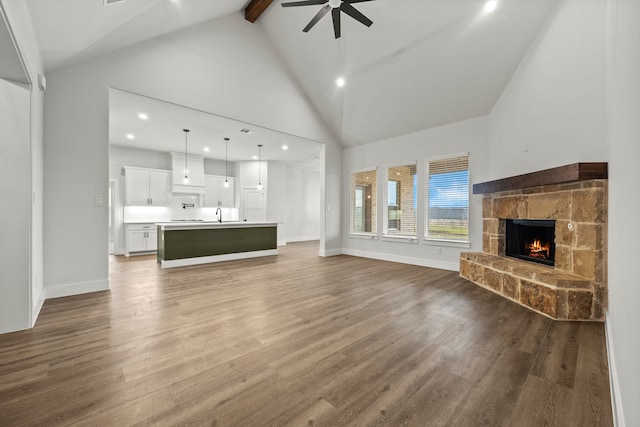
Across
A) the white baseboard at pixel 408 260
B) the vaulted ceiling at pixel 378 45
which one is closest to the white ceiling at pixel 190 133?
the vaulted ceiling at pixel 378 45

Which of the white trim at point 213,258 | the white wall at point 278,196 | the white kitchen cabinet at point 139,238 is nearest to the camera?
the white trim at point 213,258

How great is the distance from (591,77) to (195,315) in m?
5.13

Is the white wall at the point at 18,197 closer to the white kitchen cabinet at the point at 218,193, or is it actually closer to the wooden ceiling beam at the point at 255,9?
the wooden ceiling beam at the point at 255,9

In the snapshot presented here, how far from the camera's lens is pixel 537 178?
3.40 m

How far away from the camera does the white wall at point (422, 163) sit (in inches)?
198

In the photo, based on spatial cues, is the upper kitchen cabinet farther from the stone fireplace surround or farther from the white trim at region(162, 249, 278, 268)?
the stone fireplace surround

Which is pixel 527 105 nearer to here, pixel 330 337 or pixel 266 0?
pixel 330 337

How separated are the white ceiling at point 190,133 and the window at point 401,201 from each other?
2292 mm

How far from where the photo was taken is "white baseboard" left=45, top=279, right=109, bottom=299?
347cm

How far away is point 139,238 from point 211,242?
2.79 meters

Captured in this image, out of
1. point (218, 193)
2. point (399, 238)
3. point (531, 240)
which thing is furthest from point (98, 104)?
point (531, 240)

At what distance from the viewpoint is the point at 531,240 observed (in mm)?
4008

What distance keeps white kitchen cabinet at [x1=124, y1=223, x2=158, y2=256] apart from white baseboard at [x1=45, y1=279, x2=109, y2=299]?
12.6 ft

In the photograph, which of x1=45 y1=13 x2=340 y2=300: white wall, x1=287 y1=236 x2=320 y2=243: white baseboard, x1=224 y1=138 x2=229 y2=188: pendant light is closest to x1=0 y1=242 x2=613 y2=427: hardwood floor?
x1=45 y1=13 x2=340 y2=300: white wall
